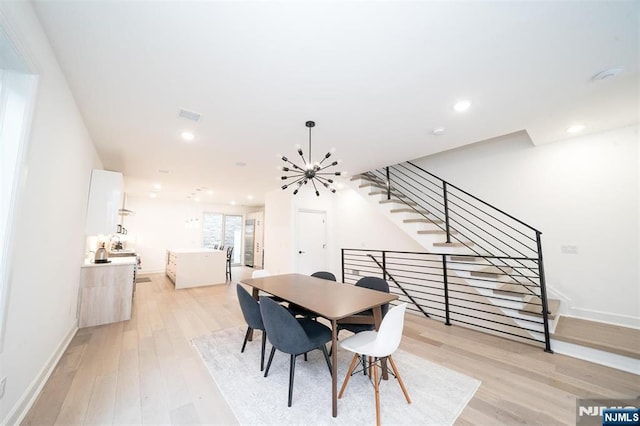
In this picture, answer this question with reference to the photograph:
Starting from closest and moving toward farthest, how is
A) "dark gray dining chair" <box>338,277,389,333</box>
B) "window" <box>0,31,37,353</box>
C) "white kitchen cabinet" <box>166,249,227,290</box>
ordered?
"window" <box>0,31,37,353</box> → "dark gray dining chair" <box>338,277,389,333</box> → "white kitchen cabinet" <box>166,249,227,290</box>

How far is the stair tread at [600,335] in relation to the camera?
2.40m

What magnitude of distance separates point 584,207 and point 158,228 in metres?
10.5

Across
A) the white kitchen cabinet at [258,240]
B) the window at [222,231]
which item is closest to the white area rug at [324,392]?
the white kitchen cabinet at [258,240]

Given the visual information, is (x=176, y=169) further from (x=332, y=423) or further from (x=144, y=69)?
(x=332, y=423)

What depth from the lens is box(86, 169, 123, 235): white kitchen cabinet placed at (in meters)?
3.49

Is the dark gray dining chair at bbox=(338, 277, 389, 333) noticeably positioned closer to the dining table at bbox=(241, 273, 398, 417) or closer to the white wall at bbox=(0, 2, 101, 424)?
the dining table at bbox=(241, 273, 398, 417)

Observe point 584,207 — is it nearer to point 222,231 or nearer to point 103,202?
point 103,202

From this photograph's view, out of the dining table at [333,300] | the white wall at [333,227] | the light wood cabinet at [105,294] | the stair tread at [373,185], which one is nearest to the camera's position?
the dining table at [333,300]

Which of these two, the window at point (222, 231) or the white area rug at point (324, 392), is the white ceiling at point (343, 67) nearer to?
the white area rug at point (324, 392)

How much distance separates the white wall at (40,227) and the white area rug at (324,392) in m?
1.33

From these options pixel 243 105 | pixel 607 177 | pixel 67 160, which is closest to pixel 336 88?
pixel 243 105

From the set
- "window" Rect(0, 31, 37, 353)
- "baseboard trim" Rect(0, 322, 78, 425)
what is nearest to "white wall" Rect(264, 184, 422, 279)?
"baseboard trim" Rect(0, 322, 78, 425)

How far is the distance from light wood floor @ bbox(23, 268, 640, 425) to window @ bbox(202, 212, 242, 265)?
5.90 m

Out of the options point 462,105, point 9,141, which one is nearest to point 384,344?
point 462,105
